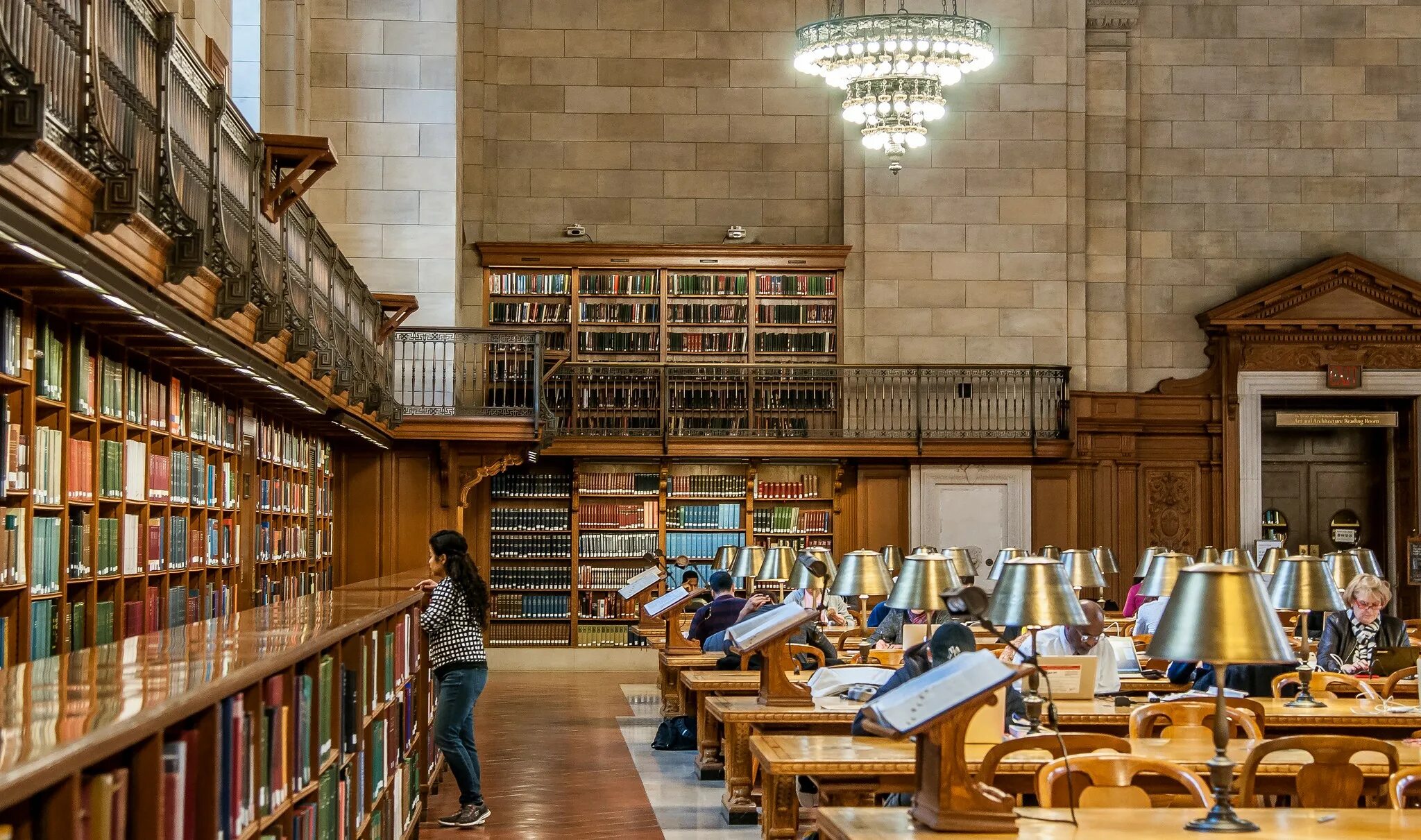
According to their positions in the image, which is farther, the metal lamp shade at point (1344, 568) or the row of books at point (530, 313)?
the row of books at point (530, 313)

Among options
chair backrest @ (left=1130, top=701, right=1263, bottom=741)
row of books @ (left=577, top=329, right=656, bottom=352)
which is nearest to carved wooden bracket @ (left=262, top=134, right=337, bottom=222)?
chair backrest @ (left=1130, top=701, right=1263, bottom=741)

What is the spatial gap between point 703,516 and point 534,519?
1.63 metres

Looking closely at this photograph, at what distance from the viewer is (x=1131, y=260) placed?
1766cm

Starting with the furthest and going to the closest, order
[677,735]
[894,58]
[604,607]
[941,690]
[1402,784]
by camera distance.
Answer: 1. [604,607]
2. [894,58]
3. [677,735]
4. [1402,784]
5. [941,690]

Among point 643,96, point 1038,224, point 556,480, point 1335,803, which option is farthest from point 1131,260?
point 1335,803

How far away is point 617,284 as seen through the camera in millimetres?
16828

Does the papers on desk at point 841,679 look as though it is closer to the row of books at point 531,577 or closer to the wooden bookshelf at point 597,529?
the wooden bookshelf at point 597,529

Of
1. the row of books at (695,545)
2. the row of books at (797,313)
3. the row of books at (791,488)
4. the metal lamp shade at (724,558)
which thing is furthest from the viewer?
the row of books at (797,313)

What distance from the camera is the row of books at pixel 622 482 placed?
16094 mm

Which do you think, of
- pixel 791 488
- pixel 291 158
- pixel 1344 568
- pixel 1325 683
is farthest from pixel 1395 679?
pixel 791 488

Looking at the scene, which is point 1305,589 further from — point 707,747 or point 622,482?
point 622,482

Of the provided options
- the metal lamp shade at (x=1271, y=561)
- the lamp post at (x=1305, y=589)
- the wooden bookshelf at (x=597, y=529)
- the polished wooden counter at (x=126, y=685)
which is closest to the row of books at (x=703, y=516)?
the wooden bookshelf at (x=597, y=529)

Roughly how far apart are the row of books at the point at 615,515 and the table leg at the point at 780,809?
33.2ft

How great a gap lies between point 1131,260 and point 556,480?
258 inches
